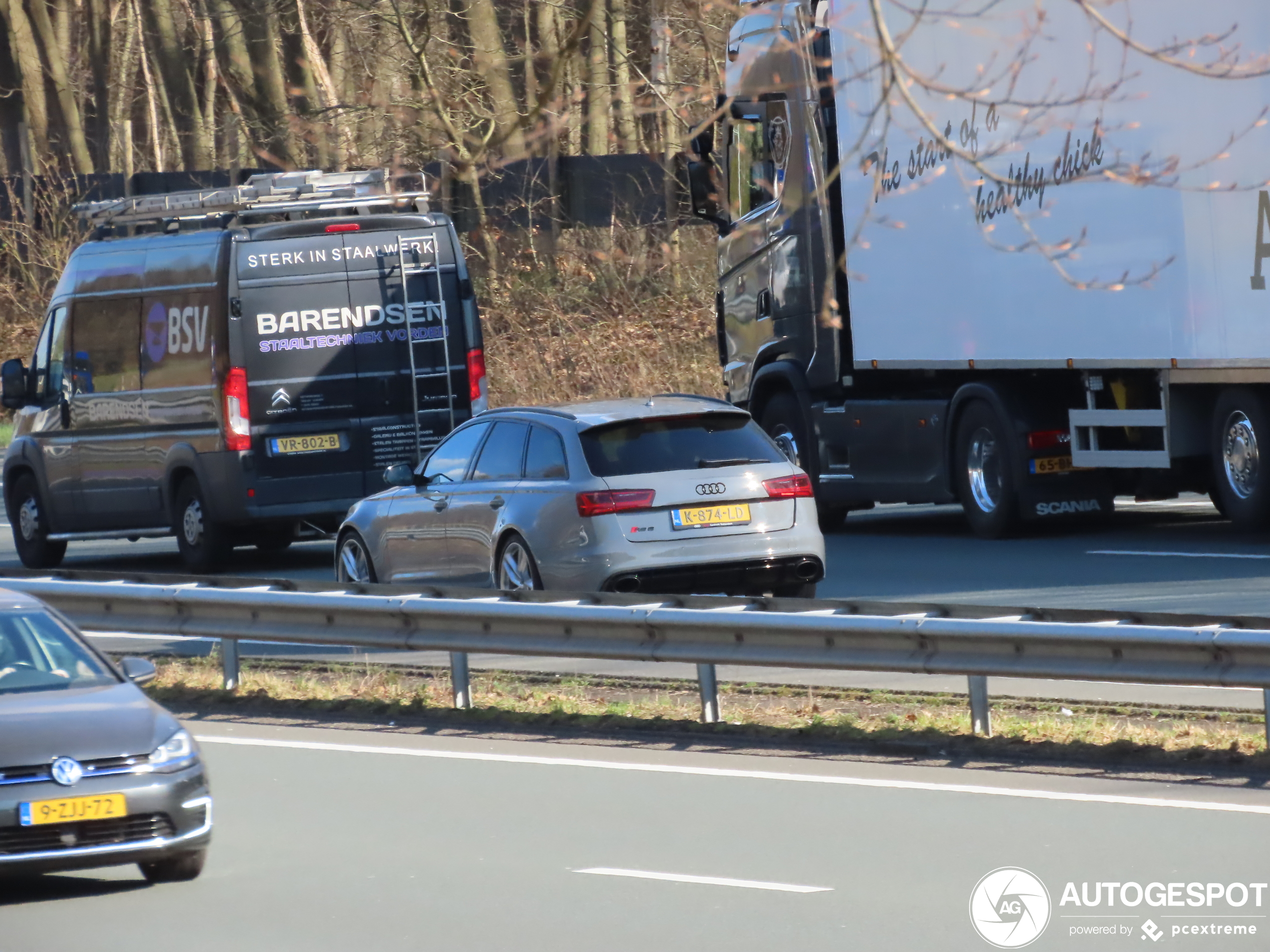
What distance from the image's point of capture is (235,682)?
12.3 meters

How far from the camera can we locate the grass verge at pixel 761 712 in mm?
9578

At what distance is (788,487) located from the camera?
13117 mm

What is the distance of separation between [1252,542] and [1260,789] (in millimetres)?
8372

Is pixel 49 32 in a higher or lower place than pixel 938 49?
higher

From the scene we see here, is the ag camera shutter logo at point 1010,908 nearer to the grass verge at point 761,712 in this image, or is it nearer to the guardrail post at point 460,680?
the grass verge at point 761,712

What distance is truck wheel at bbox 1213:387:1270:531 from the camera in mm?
15453

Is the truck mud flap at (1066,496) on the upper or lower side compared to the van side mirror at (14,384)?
lower

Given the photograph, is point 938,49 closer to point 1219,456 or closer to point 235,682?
point 1219,456

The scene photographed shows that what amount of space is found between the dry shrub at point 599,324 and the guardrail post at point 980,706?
22855 millimetres

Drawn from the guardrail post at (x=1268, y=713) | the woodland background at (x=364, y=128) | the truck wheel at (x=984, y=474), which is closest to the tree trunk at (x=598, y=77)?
the woodland background at (x=364, y=128)

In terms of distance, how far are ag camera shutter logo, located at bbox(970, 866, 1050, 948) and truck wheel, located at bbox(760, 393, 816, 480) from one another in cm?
1235

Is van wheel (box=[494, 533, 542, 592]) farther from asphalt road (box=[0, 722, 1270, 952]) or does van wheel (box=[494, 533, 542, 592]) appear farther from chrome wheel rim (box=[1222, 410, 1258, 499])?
chrome wheel rim (box=[1222, 410, 1258, 499])

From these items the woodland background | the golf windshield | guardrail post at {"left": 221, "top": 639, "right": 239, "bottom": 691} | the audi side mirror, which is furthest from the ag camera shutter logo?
the woodland background

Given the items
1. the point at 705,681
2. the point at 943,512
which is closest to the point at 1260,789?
the point at 705,681
